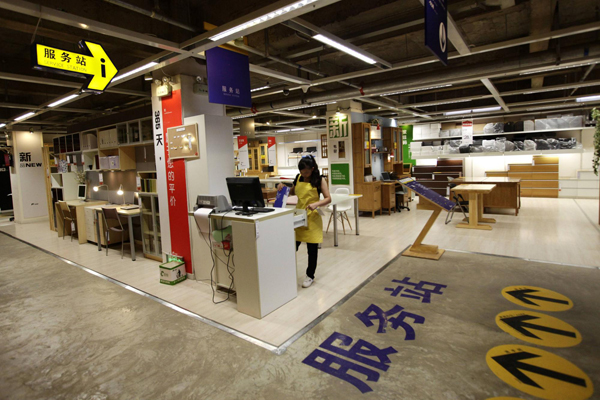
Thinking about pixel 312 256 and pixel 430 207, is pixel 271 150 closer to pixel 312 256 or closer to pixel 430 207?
pixel 430 207

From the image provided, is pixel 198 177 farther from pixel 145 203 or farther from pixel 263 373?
pixel 263 373

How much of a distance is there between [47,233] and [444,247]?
972 cm

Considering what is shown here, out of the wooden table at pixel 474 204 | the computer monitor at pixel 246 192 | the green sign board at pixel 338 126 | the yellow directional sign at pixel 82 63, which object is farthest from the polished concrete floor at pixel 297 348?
the green sign board at pixel 338 126

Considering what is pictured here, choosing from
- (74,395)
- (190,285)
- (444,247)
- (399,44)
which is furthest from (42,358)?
(399,44)

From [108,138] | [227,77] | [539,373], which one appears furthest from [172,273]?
[539,373]

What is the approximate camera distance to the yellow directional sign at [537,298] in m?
3.49

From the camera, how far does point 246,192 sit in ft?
12.0

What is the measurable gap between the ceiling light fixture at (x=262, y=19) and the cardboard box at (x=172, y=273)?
3.03 meters

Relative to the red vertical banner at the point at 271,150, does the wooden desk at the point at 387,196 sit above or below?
below

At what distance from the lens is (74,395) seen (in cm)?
245

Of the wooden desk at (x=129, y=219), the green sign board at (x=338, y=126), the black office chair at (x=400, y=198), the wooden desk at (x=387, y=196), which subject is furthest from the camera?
the black office chair at (x=400, y=198)

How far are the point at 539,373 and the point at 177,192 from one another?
4.46 m

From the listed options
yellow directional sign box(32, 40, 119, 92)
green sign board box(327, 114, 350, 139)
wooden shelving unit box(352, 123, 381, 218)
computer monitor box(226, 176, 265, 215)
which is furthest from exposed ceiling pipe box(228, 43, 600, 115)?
yellow directional sign box(32, 40, 119, 92)

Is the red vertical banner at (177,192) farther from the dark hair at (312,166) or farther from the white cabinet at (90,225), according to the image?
the white cabinet at (90,225)
